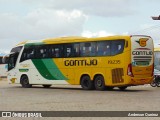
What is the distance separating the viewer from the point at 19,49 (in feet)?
105

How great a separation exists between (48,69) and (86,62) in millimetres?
3465

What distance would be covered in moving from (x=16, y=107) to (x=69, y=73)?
12.0 metres

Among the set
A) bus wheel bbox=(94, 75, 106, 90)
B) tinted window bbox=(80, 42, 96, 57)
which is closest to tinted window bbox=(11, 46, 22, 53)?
tinted window bbox=(80, 42, 96, 57)

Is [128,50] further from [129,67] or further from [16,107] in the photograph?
[16,107]

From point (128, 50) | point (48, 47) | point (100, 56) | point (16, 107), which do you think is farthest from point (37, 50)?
point (16, 107)

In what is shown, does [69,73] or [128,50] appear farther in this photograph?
[69,73]

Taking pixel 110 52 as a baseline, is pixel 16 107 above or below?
below

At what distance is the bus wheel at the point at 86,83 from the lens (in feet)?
89.2

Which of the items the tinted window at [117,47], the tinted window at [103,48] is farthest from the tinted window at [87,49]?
the tinted window at [117,47]

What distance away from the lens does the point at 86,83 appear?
27656 millimetres

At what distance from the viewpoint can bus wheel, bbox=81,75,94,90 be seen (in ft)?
89.2

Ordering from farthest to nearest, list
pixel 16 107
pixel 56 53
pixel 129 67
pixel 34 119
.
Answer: pixel 56 53 < pixel 129 67 < pixel 16 107 < pixel 34 119

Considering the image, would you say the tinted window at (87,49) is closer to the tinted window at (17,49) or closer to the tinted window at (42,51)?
the tinted window at (42,51)

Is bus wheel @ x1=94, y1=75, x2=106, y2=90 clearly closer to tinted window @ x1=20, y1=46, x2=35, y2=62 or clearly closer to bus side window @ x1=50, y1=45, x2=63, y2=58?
bus side window @ x1=50, y1=45, x2=63, y2=58
